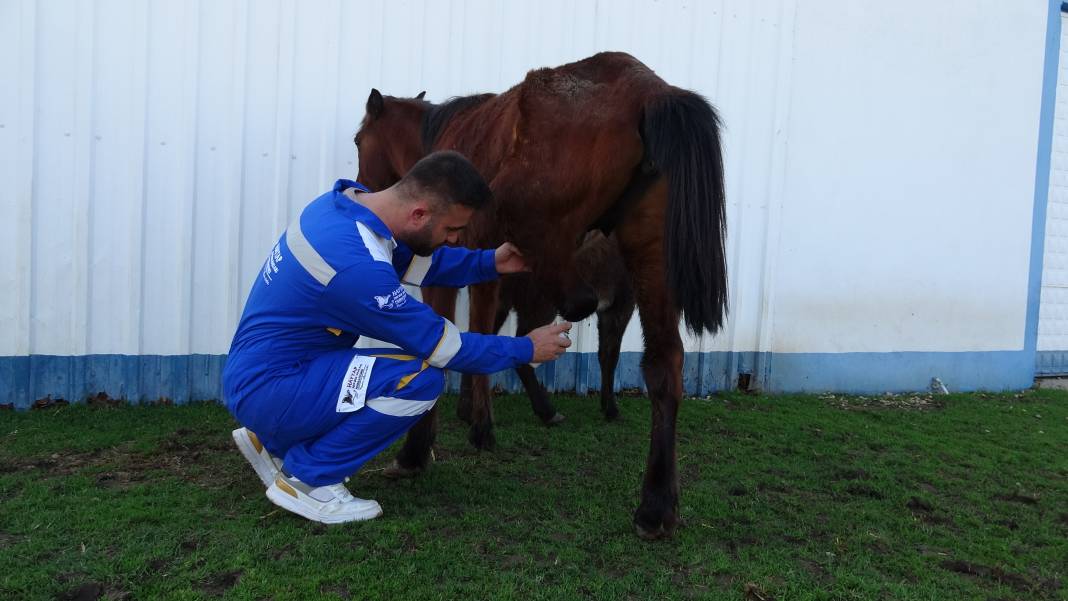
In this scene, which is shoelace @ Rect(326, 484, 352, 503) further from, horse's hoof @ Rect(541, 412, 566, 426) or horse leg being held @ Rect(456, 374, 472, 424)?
horse's hoof @ Rect(541, 412, 566, 426)

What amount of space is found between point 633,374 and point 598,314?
848 millimetres

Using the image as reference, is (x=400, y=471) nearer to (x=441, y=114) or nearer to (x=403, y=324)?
(x=403, y=324)

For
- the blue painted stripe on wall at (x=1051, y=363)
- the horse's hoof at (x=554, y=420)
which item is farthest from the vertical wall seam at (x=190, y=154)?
the blue painted stripe on wall at (x=1051, y=363)

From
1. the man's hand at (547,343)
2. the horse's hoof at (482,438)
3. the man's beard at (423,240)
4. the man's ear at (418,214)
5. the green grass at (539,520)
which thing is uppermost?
the man's ear at (418,214)

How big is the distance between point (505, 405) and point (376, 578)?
2.57 metres

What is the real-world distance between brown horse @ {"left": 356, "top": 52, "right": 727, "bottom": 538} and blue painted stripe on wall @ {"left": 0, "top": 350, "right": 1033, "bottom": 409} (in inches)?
79.7

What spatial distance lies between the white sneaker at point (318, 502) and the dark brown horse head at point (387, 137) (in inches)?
89.8

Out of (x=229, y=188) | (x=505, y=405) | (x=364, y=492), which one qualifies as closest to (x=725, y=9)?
(x=505, y=405)

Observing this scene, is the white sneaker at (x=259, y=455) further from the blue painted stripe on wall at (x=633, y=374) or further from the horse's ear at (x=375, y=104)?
the horse's ear at (x=375, y=104)

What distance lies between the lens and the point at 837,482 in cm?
323

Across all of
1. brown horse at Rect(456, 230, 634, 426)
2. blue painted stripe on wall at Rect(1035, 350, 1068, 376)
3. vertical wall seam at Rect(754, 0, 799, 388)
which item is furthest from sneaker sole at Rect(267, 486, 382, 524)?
blue painted stripe on wall at Rect(1035, 350, 1068, 376)

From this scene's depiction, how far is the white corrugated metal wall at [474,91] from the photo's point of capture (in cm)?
398

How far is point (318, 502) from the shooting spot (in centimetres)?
237

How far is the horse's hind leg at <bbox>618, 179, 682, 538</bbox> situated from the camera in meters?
2.53
